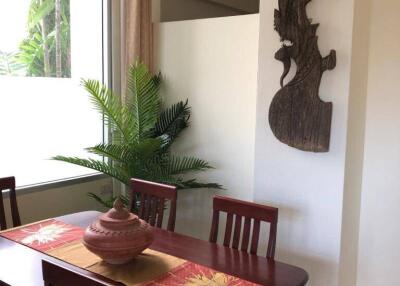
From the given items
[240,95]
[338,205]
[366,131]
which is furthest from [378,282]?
[240,95]

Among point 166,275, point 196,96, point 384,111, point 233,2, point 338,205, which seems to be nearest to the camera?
point 166,275

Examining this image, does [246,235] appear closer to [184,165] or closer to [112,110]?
[184,165]

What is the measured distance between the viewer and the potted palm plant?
288 cm

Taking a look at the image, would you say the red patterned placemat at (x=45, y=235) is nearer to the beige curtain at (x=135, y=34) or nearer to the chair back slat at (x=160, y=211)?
the chair back slat at (x=160, y=211)

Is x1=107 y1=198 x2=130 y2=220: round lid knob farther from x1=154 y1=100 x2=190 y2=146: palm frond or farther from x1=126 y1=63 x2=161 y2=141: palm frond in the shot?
x1=154 y1=100 x2=190 y2=146: palm frond

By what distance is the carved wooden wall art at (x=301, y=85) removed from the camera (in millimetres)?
2357

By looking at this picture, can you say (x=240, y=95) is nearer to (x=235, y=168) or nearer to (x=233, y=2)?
(x=235, y=168)

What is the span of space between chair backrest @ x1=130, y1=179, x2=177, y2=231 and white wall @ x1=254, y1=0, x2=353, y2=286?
2.17ft

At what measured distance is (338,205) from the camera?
2.38m

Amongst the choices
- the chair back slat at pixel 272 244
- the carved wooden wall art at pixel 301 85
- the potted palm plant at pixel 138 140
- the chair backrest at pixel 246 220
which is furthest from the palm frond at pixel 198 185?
the chair back slat at pixel 272 244

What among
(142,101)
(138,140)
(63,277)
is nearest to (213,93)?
→ (142,101)

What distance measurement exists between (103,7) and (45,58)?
0.64 m

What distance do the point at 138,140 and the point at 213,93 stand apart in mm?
653

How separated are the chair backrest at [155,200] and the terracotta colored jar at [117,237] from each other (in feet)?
2.01
